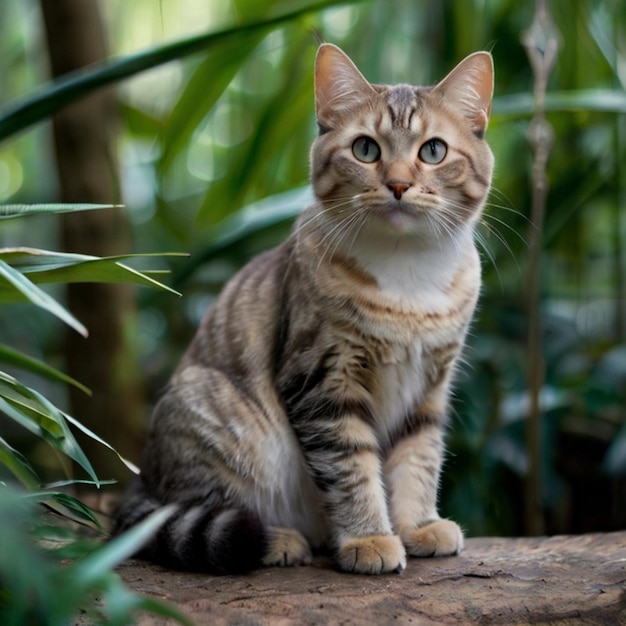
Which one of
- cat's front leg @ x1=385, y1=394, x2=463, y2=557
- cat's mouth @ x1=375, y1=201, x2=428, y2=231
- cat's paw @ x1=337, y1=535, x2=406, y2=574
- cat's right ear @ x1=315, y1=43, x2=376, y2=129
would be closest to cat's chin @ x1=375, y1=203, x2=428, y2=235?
cat's mouth @ x1=375, y1=201, x2=428, y2=231

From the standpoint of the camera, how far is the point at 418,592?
4.45ft

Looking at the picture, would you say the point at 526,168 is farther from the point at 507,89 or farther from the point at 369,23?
the point at 369,23

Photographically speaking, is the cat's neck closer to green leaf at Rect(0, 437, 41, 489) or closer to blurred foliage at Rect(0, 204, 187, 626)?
blurred foliage at Rect(0, 204, 187, 626)

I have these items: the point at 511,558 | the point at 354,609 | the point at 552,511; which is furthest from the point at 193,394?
the point at 552,511

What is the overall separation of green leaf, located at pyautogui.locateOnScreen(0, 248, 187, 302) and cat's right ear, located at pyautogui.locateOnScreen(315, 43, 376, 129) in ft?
1.85

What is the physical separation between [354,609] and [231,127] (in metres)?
2.75

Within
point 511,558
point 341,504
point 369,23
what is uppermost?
point 369,23

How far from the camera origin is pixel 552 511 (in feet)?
8.66

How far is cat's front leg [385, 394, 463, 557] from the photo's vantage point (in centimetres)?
157

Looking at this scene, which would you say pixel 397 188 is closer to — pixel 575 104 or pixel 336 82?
pixel 336 82

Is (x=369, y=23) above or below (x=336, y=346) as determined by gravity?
above

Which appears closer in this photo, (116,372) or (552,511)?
(116,372)

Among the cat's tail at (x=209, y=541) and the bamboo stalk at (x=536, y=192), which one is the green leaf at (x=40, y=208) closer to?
the cat's tail at (x=209, y=541)

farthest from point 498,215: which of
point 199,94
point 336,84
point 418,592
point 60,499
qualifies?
point 60,499
